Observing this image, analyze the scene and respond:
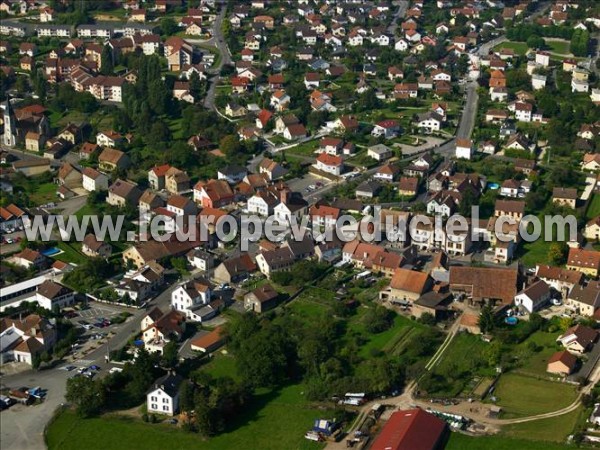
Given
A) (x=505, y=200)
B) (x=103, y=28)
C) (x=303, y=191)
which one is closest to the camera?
(x=505, y=200)

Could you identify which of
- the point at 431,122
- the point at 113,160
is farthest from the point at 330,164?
the point at 113,160

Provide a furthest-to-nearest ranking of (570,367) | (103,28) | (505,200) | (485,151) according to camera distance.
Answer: (103,28) → (485,151) → (505,200) → (570,367)

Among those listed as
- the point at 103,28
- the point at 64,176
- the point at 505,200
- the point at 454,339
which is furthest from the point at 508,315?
the point at 103,28

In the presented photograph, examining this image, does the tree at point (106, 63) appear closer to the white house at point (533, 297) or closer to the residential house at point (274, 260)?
the residential house at point (274, 260)

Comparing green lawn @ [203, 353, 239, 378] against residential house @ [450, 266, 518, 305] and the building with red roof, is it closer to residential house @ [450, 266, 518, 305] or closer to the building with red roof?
the building with red roof

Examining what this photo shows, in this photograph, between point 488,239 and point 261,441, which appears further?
point 488,239

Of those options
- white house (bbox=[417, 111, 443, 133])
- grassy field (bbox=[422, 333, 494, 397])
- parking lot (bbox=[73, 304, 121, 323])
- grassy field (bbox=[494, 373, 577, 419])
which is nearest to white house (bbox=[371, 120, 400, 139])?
white house (bbox=[417, 111, 443, 133])

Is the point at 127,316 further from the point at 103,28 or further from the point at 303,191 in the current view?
the point at 103,28
